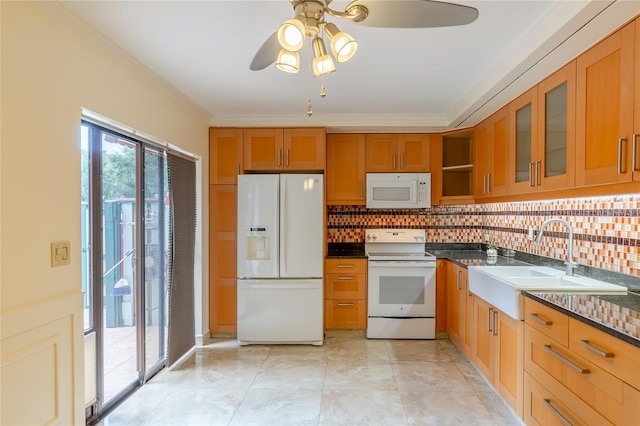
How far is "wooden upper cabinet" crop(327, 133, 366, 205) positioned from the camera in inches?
146

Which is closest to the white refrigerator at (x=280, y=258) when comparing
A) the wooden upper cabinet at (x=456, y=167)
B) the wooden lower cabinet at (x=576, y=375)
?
the wooden upper cabinet at (x=456, y=167)

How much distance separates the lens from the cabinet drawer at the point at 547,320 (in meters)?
1.57

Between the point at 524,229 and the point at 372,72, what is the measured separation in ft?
6.55

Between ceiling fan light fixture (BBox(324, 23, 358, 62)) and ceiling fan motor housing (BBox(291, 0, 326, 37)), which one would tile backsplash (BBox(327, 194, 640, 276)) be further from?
ceiling fan motor housing (BBox(291, 0, 326, 37))

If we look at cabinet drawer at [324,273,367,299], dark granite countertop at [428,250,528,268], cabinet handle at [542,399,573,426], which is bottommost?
cabinet handle at [542,399,573,426]

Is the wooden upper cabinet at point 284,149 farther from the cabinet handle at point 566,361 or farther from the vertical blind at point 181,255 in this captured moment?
the cabinet handle at point 566,361

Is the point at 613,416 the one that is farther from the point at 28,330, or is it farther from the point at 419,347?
the point at 28,330

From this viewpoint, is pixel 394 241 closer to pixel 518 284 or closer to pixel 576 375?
pixel 518 284

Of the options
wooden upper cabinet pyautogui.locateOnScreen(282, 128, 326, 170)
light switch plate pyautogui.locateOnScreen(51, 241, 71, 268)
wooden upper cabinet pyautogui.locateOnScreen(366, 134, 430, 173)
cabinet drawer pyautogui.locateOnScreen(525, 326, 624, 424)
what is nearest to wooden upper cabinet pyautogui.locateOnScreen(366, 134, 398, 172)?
wooden upper cabinet pyautogui.locateOnScreen(366, 134, 430, 173)

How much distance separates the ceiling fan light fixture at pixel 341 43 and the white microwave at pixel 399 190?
241 cm

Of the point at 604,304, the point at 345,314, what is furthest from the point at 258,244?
the point at 604,304

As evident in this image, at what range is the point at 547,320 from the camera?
1.70 meters

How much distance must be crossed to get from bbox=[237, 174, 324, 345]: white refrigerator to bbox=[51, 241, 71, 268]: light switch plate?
1776mm

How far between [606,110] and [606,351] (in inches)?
45.0
